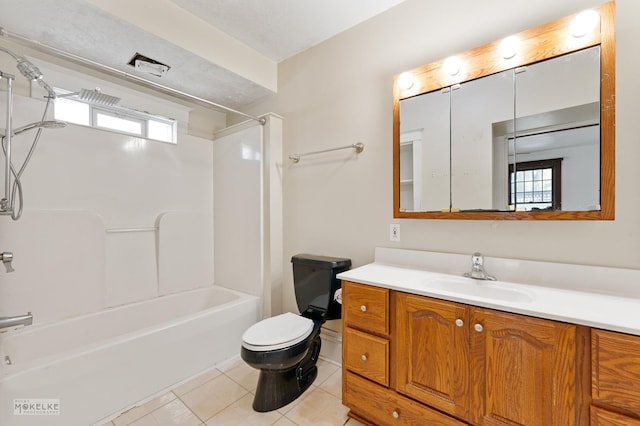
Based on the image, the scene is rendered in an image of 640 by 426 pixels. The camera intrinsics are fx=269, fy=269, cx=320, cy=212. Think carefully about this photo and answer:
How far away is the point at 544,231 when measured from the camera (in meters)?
1.35

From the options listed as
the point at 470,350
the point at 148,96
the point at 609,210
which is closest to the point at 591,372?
the point at 470,350

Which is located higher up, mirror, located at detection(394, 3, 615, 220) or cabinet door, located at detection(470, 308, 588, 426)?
mirror, located at detection(394, 3, 615, 220)

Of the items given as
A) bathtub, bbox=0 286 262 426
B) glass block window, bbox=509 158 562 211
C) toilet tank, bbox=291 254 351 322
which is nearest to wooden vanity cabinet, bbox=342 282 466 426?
toilet tank, bbox=291 254 351 322

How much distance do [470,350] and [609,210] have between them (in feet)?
2.85

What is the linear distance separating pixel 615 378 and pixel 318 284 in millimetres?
1450

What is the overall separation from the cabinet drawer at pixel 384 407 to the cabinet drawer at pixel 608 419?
454 mm

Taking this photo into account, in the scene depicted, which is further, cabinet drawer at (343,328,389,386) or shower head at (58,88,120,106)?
shower head at (58,88,120,106)

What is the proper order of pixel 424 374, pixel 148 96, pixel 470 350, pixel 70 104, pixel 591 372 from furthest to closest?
pixel 148 96
pixel 70 104
pixel 424 374
pixel 470 350
pixel 591 372

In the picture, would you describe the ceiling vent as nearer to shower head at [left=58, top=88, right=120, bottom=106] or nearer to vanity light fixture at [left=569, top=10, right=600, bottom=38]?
shower head at [left=58, top=88, right=120, bottom=106]

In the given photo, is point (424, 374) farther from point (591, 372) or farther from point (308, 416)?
point (308, 416)

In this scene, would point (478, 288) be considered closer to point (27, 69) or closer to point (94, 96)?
point (94, 96)

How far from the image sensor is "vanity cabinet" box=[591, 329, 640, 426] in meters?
0.84

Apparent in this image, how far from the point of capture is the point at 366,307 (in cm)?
141

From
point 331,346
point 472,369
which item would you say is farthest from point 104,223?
point 472,369
